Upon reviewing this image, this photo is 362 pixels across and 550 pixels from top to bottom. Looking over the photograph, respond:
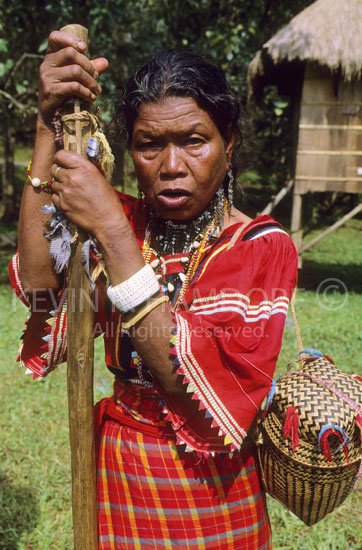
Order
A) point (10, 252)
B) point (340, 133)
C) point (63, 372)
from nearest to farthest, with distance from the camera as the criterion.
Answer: point (63, 372), point (340, 133), point (10, 252)

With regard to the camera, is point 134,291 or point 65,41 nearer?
point 134,291

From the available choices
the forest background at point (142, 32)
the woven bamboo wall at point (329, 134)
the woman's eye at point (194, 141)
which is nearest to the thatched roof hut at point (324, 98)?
the woven bamboo wall at point (329, 134)

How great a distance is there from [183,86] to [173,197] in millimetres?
325

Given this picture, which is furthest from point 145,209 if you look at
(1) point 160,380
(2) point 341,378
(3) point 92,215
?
(2) point 341,378

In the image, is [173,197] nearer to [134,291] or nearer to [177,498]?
[134,291]

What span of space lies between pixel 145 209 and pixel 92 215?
510 mm

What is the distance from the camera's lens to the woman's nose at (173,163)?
1.50 m

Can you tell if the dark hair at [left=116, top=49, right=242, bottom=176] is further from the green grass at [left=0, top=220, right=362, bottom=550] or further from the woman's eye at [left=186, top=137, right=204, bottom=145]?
the green grass at [left=0, top=220, right=362, bottom=550]

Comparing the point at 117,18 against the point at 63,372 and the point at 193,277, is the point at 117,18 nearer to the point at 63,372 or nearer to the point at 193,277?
the point at 63,372

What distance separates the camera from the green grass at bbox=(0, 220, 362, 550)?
2.99 m

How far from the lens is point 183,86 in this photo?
150cm

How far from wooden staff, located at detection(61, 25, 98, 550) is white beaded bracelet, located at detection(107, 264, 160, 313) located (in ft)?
0.74

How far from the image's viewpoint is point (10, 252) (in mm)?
10781

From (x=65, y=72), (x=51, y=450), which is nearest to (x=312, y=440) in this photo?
(x=65, y=72)
